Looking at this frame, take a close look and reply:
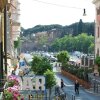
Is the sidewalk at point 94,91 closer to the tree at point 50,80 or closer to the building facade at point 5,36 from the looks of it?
the tree at point 50,80

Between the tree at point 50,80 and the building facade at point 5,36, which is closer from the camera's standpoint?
the building facade at point 5,36

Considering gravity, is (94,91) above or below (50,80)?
below

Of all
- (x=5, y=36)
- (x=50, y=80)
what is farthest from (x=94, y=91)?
(x=5, y=36)

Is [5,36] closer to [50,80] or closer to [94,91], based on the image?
[50,80]

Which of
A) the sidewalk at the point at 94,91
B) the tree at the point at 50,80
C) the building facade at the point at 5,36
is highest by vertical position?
the building facade at the point at 5,36

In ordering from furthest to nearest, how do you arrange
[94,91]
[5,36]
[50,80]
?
[94,91], [50,80], [5,36]

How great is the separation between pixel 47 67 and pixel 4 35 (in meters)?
27.6

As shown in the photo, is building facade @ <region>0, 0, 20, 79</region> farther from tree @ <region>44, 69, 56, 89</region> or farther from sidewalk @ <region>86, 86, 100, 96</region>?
sidewalk @ <region>86, 86, 100, 96</region>

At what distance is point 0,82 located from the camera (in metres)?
18.0

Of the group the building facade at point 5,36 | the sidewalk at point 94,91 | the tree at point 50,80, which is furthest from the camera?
the sidewalk at point 94,91

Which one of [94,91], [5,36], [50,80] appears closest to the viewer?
[5,36]

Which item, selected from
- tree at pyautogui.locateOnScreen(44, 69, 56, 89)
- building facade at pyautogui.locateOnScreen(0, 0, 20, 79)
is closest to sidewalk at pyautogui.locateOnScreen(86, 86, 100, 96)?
tree at pyautogui.locateOnScreen(44, 69, 56, 89)

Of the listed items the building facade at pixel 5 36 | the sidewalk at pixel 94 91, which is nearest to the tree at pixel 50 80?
the building facade at pixel 5 36

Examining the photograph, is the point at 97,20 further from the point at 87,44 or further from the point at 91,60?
the point at 87,44
